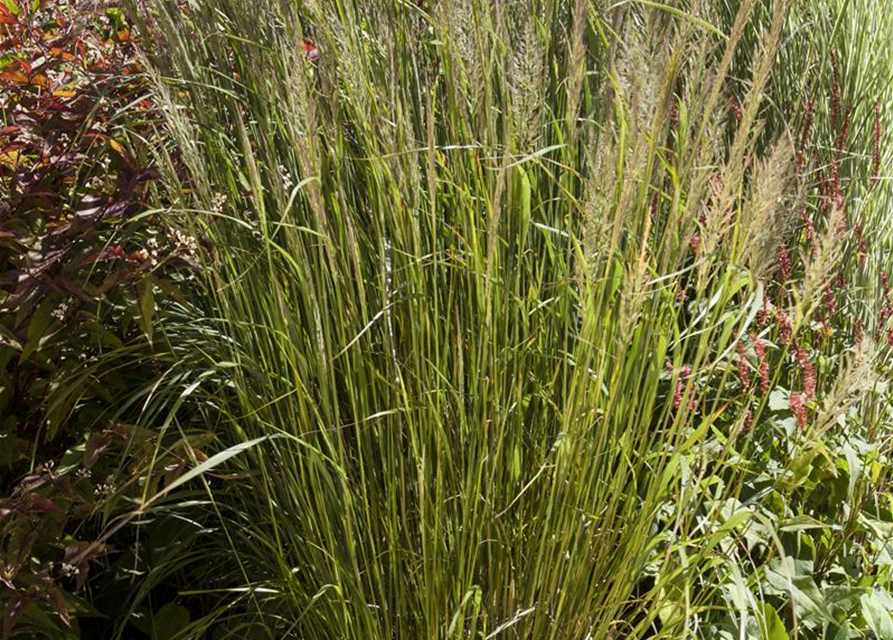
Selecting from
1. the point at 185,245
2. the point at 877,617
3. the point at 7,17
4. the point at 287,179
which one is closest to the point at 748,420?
the point at 877,617

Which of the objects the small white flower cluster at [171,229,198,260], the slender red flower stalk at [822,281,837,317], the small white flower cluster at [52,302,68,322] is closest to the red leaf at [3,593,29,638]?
the small white flower cluster at [52,302,68,322]

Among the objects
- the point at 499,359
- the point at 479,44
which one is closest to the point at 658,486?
the point at 499,359

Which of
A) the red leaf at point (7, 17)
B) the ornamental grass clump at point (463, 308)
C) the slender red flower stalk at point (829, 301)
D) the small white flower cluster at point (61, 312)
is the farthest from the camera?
the slender red flower stalk at point (829, 301)

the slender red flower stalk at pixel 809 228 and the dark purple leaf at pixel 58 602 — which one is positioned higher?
the slender red flower stalk at pixel 809 228

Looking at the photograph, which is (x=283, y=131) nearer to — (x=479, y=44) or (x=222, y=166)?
(x=222, y=166)

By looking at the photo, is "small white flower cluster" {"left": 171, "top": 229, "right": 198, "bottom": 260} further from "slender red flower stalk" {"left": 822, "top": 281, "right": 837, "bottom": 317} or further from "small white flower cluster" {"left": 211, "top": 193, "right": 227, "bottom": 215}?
"slender red flower stalk" {"left": 822, "top": 281, "right": 837, "bottom": 317}

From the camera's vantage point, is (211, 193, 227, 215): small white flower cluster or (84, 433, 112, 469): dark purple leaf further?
(84, 433, 112, 469): dark purple leaf

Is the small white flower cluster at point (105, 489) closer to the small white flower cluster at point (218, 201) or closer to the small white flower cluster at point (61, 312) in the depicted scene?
the small white flower cluster at point (61, 312)

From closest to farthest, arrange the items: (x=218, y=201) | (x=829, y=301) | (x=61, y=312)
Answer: (x=218, y=201) < (x=61, y=312) < (x=829, y=301)

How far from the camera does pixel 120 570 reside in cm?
217

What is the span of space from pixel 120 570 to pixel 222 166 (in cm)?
89

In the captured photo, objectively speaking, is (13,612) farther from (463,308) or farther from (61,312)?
(463,308)

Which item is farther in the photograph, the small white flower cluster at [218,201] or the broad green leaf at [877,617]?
the broad green leaf at [877,617]

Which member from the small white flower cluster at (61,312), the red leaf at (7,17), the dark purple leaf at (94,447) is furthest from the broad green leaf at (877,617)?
the red leaf at (7,17)
